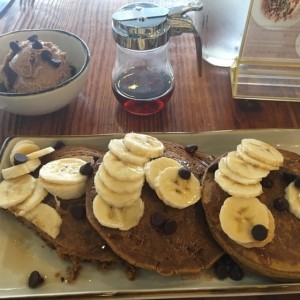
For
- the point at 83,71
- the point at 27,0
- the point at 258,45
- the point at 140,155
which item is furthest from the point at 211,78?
the point at 27,0

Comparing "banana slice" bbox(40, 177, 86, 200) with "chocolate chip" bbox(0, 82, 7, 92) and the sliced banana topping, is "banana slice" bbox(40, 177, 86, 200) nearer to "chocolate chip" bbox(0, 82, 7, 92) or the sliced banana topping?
the sliced banana topping

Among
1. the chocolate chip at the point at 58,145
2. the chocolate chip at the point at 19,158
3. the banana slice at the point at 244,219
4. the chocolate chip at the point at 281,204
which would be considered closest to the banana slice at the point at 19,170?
the chocolate chip at the point at 19,158

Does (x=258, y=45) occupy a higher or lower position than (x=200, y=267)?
higher

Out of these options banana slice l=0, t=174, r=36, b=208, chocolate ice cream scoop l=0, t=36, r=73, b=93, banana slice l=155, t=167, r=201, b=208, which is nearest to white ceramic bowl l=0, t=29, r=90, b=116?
chocolate ice cream scoop l=0, t=36, r=73, b=93

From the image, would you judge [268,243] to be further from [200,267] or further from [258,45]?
[258,45]

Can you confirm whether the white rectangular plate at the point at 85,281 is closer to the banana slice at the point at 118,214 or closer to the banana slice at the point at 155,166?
the banana slice at the point at 118,214

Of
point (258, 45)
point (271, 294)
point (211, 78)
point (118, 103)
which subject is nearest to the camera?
point (271, 294)
